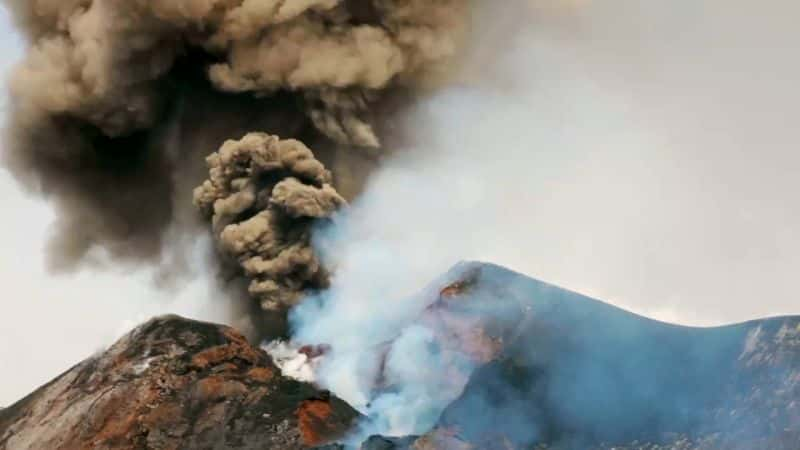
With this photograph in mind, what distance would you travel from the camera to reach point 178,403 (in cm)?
2653

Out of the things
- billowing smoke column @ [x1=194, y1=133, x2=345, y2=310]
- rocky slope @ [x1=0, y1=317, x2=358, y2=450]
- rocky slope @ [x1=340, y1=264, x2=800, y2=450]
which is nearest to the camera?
rocky slope @ [x1=0, y1=317, x2=358, y2=450]

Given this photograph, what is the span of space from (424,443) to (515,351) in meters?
6.02

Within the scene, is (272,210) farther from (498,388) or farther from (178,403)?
Result: (498,388)

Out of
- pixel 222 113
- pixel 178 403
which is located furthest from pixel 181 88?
pixel 178 403

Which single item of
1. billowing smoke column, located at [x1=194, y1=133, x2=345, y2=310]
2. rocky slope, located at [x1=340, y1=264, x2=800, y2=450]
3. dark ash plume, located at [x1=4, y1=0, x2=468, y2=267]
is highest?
dark ash plume, located at [x1=4, y1=0, x2=468, y2=267]

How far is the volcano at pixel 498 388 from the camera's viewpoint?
85.0 feet

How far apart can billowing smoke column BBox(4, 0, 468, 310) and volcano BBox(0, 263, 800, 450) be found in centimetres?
320

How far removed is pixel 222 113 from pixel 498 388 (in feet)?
35.9

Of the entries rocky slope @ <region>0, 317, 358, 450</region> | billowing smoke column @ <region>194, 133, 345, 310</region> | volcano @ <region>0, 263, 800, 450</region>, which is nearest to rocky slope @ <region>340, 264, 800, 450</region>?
volcano @ <region>0, 263, 800, 450</region>

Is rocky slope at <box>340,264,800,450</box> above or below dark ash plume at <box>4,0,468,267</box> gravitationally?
below

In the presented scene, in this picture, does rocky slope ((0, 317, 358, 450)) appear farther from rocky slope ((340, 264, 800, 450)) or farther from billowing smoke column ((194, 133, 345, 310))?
rocky slope ((340, 264, 800, 450))

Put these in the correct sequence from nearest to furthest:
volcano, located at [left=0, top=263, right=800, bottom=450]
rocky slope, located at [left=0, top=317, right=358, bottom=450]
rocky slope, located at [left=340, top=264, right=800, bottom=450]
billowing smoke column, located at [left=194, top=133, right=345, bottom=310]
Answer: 1. rocky slope, located at [left=0, top=317, right=358, bottom=450]
2. volcano, located at [left=0, top=263, right=800, bottom=450]
3. rocky slope, located at [left=340, top=264, right=800, bottom=450]
4. billowing smoke column, located at [left=194, top=133, right=345, bottom=310]

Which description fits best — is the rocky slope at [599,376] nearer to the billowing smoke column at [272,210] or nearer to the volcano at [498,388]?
the volcano at [498,388]

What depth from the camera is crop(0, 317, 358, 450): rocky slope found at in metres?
25.4
